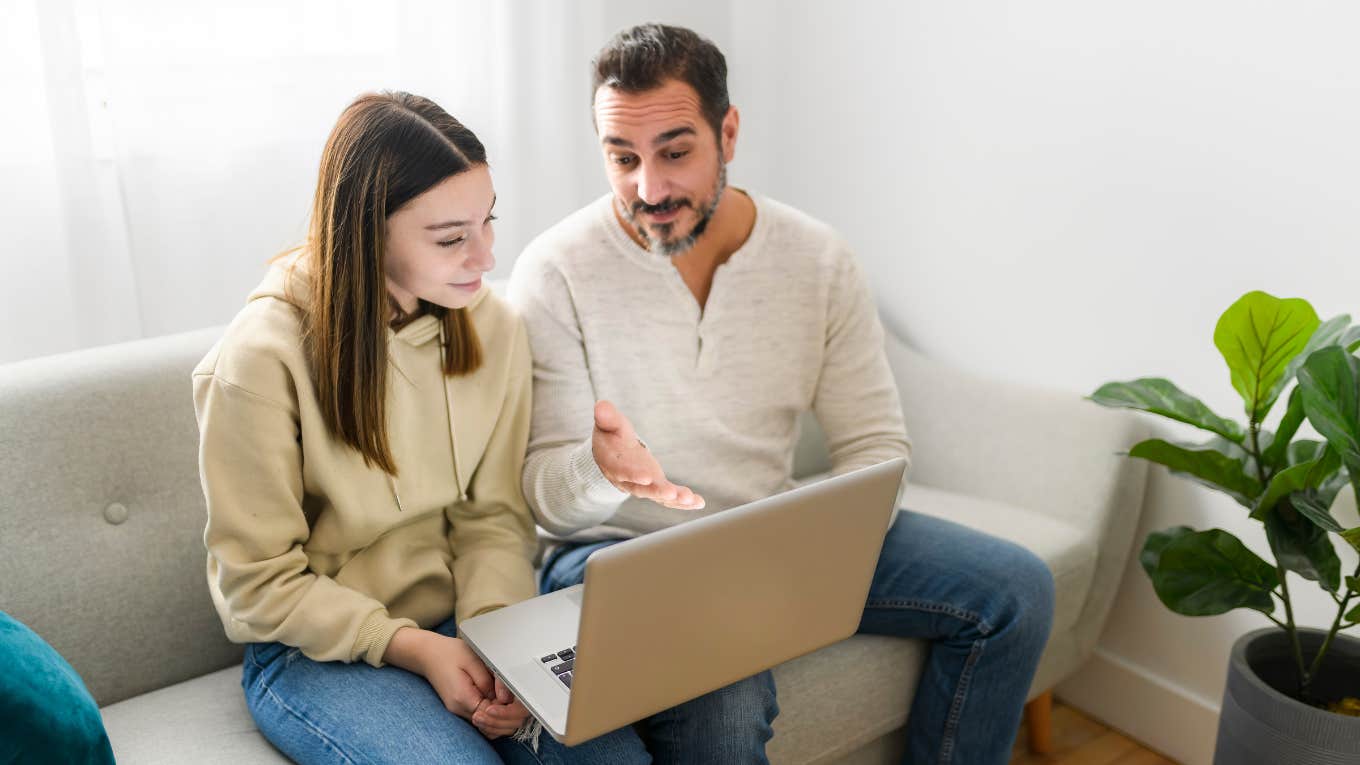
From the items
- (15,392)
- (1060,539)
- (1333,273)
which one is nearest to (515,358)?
(15,392)

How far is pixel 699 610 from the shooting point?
104 cm

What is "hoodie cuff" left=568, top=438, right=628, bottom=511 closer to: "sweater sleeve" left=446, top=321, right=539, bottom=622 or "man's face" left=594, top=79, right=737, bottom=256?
"sweater sleeve" left=446, top=321, right=539, bottom=622

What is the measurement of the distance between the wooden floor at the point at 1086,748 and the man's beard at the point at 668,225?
1.04m

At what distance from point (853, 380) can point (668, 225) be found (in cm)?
35

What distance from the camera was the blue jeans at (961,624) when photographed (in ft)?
4.90

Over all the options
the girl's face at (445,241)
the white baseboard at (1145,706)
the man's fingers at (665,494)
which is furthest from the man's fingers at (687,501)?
the white baseboard at (1145,706)

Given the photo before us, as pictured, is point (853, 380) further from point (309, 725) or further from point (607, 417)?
point (309, 725)

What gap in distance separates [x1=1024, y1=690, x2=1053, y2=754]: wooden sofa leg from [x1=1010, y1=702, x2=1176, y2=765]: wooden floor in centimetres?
1

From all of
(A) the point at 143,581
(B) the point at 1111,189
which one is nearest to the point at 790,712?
(A) the point at 143,581

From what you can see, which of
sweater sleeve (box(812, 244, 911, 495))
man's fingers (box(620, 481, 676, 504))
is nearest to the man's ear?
sweater sleeve (box(812, 244, 911, 495))

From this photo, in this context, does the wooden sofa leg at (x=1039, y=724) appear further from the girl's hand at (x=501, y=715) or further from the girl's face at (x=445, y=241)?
the girl's face at (x=445, y=241)

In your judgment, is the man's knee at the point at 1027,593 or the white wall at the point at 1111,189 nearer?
the man's knee at the point at 1027,593

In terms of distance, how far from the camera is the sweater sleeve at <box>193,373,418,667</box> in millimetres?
1214

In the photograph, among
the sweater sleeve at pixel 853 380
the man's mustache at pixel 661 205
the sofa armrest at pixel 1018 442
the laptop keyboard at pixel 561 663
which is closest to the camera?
the laptop keyboard at pixel 561 663
